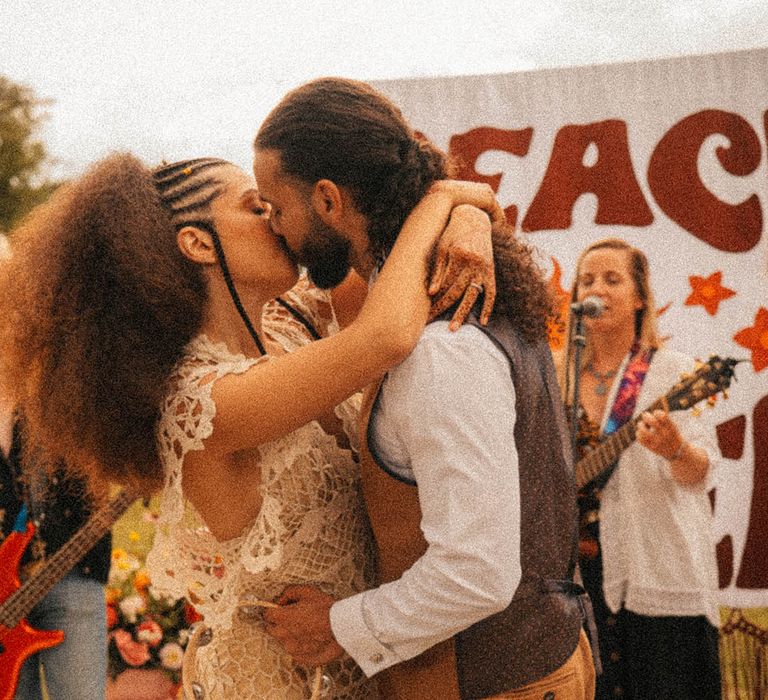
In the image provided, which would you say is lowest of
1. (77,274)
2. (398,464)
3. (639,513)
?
(639,513)

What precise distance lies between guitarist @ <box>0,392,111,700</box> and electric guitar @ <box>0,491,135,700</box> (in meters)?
0.03

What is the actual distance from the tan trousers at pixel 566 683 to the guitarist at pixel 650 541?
95.6 inches

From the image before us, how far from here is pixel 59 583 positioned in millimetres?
3635

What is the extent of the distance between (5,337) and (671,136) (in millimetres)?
3441

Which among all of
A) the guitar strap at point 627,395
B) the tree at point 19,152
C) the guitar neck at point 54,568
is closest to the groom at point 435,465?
the guitar neck at point 54,568

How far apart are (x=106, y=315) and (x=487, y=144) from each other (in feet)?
10.5

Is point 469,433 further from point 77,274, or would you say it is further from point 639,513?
point 639,513

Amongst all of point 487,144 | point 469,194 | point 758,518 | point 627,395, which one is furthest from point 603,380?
point 469,194

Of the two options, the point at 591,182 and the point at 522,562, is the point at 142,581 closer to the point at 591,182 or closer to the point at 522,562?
the point at 591,182

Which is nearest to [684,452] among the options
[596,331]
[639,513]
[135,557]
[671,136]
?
[639,513]

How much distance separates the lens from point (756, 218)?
4.41 meters

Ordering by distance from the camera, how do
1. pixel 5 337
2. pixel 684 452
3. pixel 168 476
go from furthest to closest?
pixel 684 452 → pixel 5 337 → pixel 168 476

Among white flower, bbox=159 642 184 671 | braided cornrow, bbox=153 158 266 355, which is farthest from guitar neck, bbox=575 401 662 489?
braided cornrow, bbox=153 158 266 355

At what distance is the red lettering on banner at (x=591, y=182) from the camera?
14.9ft
